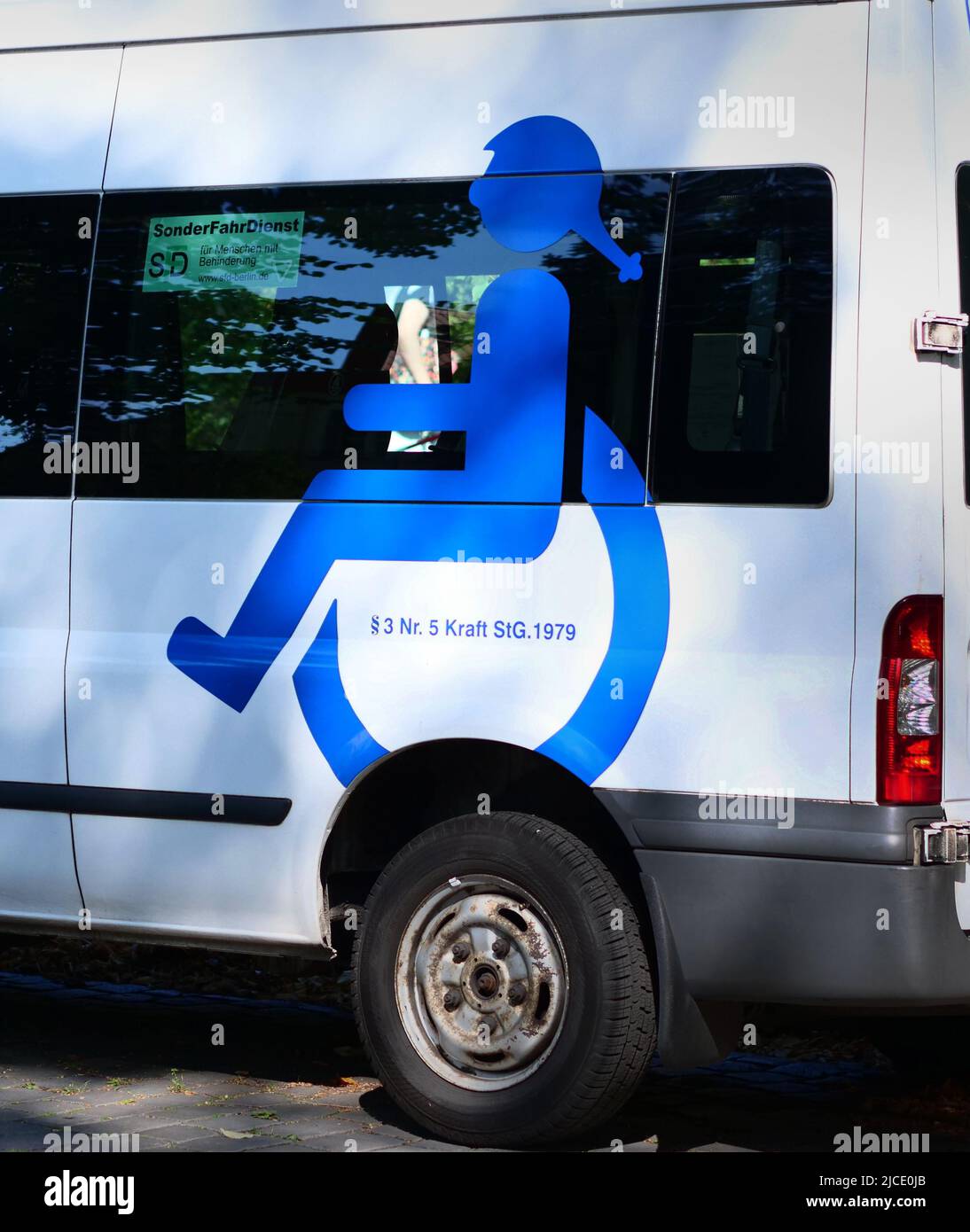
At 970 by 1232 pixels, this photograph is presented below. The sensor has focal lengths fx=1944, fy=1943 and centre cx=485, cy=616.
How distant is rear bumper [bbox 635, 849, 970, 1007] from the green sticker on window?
1985mm

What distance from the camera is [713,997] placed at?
16.1 feet

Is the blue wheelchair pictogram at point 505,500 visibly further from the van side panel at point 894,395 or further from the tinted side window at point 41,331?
the tinted side window at point 41,331

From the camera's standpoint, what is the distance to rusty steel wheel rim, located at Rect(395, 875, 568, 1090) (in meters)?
5.16

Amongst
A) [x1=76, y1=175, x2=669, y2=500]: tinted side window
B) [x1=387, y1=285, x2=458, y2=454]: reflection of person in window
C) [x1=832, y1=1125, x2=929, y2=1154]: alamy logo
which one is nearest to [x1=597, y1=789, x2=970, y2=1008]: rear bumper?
[x1=832, y1=1125, x2=929, y2=1154]: alamy logo

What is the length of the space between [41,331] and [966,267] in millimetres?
2724

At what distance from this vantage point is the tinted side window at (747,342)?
4.86 meters

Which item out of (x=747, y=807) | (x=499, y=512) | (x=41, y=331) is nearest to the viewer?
(x=747, y=807)

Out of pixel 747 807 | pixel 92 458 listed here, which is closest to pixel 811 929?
pixel 747 807

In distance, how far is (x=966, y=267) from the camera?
4.91 m

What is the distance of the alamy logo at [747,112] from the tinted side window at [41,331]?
1903 millimetres

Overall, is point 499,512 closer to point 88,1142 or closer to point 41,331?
point 41,331

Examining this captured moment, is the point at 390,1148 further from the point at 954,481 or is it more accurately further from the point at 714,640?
the point at 954,481
